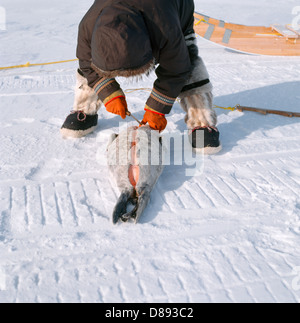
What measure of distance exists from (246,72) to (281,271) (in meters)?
2.71

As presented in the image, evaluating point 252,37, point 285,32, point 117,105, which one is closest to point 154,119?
point 117,105

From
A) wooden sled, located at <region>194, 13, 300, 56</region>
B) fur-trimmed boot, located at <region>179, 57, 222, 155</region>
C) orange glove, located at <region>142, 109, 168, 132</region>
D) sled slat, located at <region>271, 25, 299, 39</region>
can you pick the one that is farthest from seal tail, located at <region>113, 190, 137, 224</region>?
sled slat, located at <region>271, 25, 299, 39</region>

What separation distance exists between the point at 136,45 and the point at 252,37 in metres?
3.56

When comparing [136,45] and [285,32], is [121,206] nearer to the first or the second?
[136,45]

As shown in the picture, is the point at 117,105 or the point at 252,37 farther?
the point at 252,37

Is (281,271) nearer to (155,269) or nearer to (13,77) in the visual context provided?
(155,269)

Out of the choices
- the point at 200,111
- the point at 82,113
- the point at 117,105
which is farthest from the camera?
the point at 82,113

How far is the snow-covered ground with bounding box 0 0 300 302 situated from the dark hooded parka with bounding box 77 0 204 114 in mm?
478

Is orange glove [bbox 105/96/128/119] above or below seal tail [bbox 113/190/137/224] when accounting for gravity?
above

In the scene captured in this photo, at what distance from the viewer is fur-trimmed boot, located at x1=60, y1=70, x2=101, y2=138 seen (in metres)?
2.30

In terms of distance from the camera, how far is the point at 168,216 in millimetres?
1651

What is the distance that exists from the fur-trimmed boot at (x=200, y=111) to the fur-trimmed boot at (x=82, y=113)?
61 centimetres

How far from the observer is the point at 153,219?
1.63 meters

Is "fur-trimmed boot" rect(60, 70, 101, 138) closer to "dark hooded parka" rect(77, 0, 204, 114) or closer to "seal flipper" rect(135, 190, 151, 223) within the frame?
"dark hooded parka" rect(77, 0, 204, 114)
